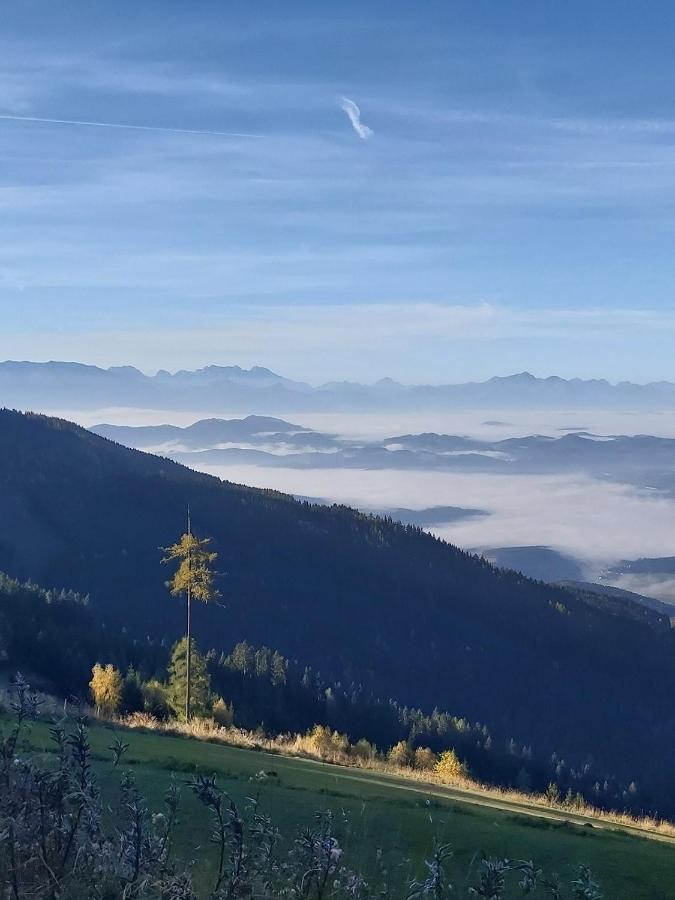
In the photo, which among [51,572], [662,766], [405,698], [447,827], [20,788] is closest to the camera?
[20,788]

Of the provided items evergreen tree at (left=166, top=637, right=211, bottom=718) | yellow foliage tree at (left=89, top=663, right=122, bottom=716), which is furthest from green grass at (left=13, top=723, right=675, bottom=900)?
evergreen tree at (left=166, top=637, right=211, bottom=718)

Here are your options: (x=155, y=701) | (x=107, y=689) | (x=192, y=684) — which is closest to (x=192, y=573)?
(x=192, y=684)

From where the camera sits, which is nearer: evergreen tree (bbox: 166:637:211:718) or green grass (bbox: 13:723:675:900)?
green grass (bbox: 13:723:675:900)

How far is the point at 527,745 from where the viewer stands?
17200 centimetres

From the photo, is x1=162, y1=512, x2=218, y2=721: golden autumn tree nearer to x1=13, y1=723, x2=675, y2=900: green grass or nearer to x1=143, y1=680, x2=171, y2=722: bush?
x1=143, y1=680, x2=171, y2=722: bush

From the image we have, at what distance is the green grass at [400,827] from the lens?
913 centimetres

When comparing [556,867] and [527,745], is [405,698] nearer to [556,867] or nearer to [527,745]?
[527,745]

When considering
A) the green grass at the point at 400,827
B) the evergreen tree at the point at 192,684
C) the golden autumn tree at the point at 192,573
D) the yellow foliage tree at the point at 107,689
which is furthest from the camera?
the evergreen tree at the point at 192,684

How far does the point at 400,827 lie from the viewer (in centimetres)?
1024

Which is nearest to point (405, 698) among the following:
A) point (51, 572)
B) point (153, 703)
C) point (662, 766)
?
point (662, 766)

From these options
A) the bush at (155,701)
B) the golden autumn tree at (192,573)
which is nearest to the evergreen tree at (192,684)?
the bush at (155,701)

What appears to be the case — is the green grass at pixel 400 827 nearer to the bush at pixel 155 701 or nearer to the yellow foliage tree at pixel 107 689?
the bush at pixel 155 701

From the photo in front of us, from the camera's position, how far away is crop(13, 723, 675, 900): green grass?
9.13m

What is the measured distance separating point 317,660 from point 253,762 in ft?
602
